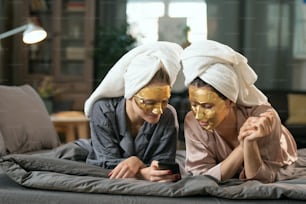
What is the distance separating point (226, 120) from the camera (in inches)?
33.0

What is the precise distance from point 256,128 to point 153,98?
0.56 ft

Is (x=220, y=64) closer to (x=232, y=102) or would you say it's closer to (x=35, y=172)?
(x=232, y=102)

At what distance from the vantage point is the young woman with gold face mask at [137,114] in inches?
31.9

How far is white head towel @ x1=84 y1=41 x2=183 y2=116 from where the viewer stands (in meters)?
0.81

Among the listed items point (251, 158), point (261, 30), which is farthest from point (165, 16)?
point (251, 158)

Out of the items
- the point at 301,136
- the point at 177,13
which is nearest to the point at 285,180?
the point at 301,136

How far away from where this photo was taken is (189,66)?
2.64 ft

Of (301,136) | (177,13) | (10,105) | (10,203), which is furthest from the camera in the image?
(177,13)

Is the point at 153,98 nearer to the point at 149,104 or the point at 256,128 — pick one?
the point at 149,104

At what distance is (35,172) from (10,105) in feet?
1.82

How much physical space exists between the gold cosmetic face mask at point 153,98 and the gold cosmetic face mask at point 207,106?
0.04 meters

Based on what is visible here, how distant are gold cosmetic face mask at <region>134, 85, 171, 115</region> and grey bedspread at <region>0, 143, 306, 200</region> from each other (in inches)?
4.8

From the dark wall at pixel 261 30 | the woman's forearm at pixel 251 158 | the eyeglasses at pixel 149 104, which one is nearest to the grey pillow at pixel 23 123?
the eyeglasses at pixel 149 104

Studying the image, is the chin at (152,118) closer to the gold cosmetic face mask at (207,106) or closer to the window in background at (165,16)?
the gold cosmetic face mask at (207,106)
